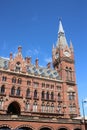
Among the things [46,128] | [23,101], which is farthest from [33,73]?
[46,128]

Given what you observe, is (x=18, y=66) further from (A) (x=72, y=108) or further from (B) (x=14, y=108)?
(A) (x=72, y=108)

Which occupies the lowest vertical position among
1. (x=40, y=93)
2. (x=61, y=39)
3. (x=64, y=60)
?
(x=40, y=93)

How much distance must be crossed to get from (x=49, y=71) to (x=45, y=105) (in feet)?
48.1

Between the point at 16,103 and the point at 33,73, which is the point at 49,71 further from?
the point at 16,103

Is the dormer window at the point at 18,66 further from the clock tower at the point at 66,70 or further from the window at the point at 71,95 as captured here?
the window at the point at 71,95

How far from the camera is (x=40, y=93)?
54.5 m

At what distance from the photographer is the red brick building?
43.3 metres

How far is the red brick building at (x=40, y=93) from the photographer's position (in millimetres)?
43344

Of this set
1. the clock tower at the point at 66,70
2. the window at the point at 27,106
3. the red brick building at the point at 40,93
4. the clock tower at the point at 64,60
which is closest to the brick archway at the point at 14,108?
the red brick building at the point at 40,93

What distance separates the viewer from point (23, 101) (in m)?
50.3

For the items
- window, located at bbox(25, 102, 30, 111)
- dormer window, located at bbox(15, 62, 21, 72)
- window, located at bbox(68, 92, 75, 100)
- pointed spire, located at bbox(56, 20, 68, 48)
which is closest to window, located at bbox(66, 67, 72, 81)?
window, located at bbox(68, 92, 75, 100)

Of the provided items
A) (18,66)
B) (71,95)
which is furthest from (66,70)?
(18,66)

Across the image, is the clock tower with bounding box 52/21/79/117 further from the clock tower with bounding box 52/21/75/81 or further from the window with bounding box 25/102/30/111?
the window with bounding box 25/102/30/111

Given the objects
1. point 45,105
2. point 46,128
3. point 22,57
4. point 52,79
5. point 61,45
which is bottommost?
point 46,128
